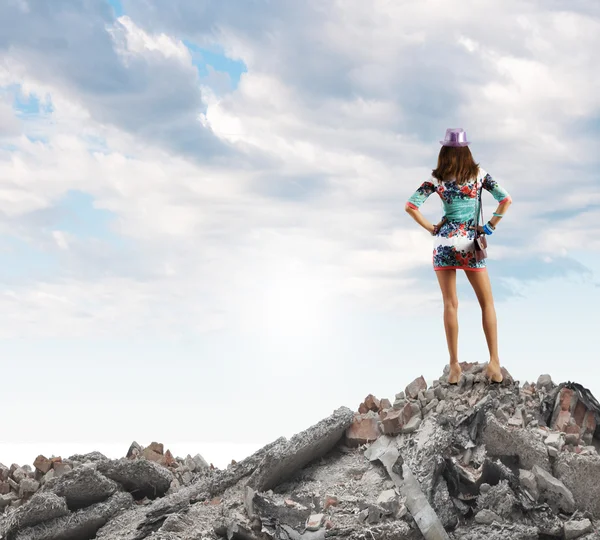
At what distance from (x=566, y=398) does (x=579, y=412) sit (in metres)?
0.20

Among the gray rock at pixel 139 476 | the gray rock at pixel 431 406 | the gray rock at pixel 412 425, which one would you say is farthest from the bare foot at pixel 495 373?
the gray rock at pixel 139 476

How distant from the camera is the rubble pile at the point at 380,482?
6.68m

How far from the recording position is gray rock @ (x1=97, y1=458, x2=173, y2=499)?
7938mm

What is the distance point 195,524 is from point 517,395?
141 inches

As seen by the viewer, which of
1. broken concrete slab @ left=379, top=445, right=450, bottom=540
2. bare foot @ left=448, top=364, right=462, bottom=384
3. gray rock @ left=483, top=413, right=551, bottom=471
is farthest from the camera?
bare foot @ left=448, top=364, right=462, bottom=384

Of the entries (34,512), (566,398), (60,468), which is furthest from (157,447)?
(566,398)

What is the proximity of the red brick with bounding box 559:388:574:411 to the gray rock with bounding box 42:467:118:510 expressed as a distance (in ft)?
15.3

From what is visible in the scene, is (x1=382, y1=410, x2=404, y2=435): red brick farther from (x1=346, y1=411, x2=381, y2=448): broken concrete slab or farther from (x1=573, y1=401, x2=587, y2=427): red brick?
(x1=573, y1=401, x2=587, y2=427): red brick

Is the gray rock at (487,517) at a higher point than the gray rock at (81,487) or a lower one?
lower

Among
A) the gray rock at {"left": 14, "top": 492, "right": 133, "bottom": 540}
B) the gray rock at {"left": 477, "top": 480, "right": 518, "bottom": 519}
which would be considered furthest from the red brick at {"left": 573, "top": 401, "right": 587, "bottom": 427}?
the gray rock at {"left": 14, "top": 492, "right": 133, "bottom": 540}

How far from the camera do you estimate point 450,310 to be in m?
8.41

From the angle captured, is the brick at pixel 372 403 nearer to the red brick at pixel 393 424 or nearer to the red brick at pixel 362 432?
the red brick at pixel 362 432

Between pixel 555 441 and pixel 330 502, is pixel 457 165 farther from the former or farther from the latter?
pixel 330 502

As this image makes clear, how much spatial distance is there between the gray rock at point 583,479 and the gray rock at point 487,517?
871mm
